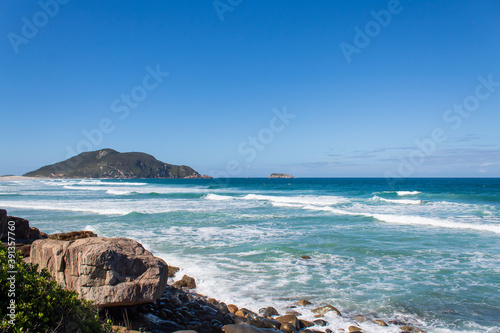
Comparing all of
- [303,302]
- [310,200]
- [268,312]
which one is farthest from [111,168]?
[268,312]

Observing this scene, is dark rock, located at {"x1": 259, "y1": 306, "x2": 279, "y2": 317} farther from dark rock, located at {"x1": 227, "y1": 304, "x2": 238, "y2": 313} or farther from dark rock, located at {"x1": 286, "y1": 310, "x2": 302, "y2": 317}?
dark rock, located at {"x1": 227, "y1": 304, "x2": 238, "y2": 313}

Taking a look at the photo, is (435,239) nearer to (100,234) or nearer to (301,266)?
(301,266)

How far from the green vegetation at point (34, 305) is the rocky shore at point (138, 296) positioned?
2.44ft

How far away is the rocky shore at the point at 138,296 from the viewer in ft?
17.3

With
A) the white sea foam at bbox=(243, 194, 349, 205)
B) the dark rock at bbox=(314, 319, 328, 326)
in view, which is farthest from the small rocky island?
the dark rock at bbox=(314, 319, 328, 326)

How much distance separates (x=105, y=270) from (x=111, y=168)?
179 meters

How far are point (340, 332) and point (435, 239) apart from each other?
11.2 meters

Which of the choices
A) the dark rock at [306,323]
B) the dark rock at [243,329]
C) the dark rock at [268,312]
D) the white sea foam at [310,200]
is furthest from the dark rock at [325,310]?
the white sea foam at [310,200]

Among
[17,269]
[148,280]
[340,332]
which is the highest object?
[17,269]

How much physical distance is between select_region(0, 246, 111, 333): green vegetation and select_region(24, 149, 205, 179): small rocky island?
574 ft

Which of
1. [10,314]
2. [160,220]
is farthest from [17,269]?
[160,220]

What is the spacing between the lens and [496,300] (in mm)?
8211

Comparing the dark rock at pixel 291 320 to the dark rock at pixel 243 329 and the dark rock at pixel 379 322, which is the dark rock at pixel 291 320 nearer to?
the dark rock at pixel 243 329

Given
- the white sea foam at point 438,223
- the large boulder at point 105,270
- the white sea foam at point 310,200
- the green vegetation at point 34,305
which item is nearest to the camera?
the green vegetation at point 34,305
